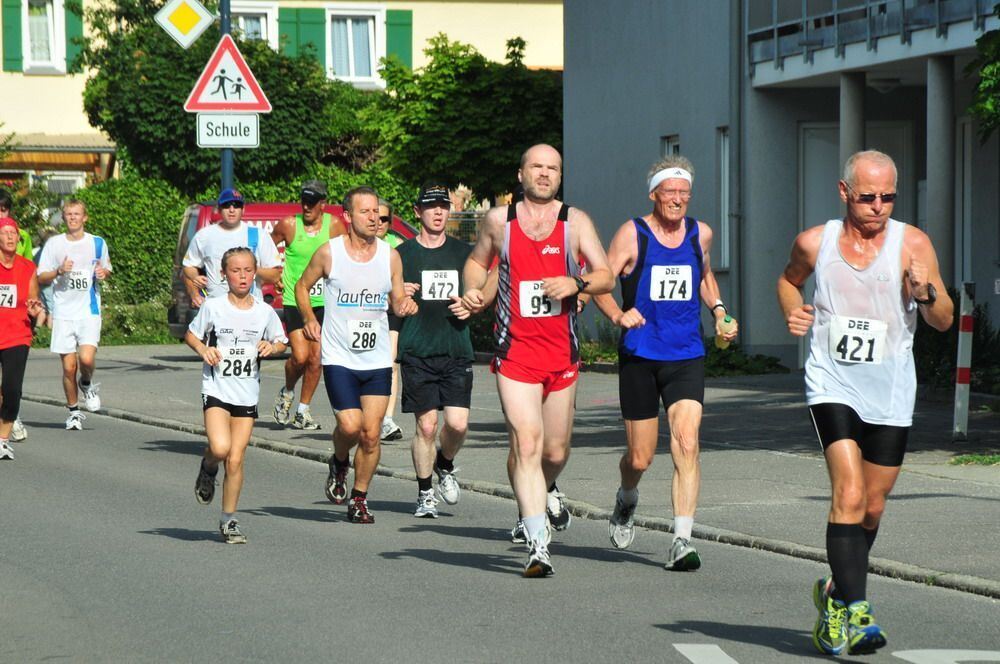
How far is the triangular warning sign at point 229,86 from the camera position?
1767cm

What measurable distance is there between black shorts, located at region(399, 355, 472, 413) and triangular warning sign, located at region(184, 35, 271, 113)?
21.2 ft

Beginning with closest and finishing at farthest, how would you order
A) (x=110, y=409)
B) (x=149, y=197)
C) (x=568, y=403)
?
(x=568, y=403) < (x=110, y=409) < (x=149, y=197)

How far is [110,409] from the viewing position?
64.9 feet

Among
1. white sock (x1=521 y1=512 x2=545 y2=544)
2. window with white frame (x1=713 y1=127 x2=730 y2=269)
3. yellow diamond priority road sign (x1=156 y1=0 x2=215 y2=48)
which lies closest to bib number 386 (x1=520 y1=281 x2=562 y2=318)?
white sock (x1=521 y1=512 x2=545 y2=544)

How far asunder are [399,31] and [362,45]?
1088 millimetres

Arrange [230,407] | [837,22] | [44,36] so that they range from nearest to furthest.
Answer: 1. [230,407]
2. [837,22]
3. [44,36]

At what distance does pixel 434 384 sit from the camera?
11.8 metres

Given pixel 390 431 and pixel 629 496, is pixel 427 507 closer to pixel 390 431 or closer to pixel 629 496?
pixel 629 496

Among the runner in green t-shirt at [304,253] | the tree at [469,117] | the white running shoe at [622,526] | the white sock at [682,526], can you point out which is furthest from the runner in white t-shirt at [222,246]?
the tree at [469,117]

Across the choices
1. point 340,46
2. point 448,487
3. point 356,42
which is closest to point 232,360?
point 448,487

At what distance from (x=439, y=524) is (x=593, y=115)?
19.9 meters

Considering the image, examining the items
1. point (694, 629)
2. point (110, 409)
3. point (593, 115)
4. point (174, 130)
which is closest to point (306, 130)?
point (174, 130)

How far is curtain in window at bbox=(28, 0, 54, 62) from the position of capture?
52.2 m

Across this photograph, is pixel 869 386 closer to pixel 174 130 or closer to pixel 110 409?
pixel 110 409
